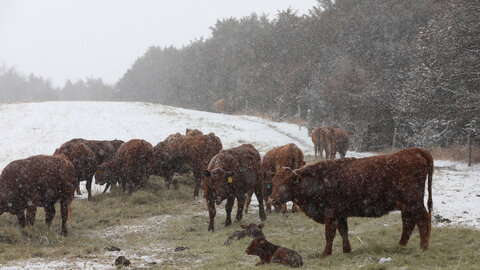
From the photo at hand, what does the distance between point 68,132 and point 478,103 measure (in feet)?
81.4

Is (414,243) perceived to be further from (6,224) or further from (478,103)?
(478,103)

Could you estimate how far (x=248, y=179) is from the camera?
10.2 metres

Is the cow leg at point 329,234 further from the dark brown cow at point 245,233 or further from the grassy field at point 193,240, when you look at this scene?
the dark brown cow at point 245,233

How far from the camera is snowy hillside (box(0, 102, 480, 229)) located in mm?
25172

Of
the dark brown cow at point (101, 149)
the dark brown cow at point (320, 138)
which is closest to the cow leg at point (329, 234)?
the dark brown cow at point (101, 149)

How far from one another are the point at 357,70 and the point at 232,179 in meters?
19.7

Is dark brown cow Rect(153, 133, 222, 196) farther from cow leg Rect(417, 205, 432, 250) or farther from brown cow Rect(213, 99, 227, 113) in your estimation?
brown cow Rect(213, 99, 227, 113)

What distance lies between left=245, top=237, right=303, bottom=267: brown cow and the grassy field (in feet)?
0.59

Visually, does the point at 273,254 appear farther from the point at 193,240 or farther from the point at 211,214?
the point at 211,214

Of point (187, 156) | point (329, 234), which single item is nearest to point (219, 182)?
point (329, 234)

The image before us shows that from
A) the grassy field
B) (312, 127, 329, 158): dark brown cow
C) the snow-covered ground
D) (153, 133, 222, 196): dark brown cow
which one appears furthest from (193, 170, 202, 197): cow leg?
(312, 127, 329, 158): dark brown cow

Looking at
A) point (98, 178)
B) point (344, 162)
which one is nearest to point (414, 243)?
point (344, 162)

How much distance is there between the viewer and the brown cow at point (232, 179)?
9516 mm

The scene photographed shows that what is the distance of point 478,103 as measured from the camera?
15430 mm
